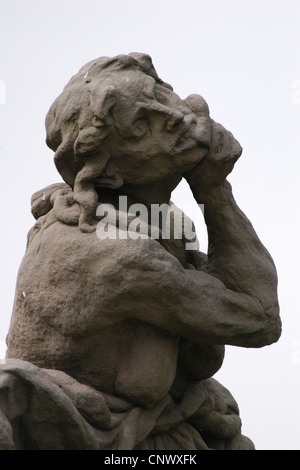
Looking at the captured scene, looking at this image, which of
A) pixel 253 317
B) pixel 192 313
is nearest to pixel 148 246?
pixel 192 313

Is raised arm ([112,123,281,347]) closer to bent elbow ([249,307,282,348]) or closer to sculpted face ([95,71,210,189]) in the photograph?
bent elbow ([249,307,282,348])

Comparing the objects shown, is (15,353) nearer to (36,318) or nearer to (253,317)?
(36,318)

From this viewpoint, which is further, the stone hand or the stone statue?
the stone hand

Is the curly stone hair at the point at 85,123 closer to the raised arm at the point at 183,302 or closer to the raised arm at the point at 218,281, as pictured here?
the raised arm at the point at 183,302

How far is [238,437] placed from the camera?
6.80 meters

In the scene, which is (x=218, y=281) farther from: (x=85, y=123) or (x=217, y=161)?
(x=85, y=123)

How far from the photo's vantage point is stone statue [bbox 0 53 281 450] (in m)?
5.71

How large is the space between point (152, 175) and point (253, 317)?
0.99 metres

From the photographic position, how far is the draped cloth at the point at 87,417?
544 centimetres

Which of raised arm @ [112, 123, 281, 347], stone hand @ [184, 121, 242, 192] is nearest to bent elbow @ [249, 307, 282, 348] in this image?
raised arm @ [112, 123, 281, 347]

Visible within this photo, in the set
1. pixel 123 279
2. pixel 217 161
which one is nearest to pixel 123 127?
pixel 217 161

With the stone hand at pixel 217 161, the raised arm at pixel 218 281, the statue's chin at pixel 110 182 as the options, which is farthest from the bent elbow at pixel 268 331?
the statue's chin at pixel 110 182

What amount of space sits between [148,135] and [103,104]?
14.1 inches

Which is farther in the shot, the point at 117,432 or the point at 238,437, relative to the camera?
the point at 238,437
